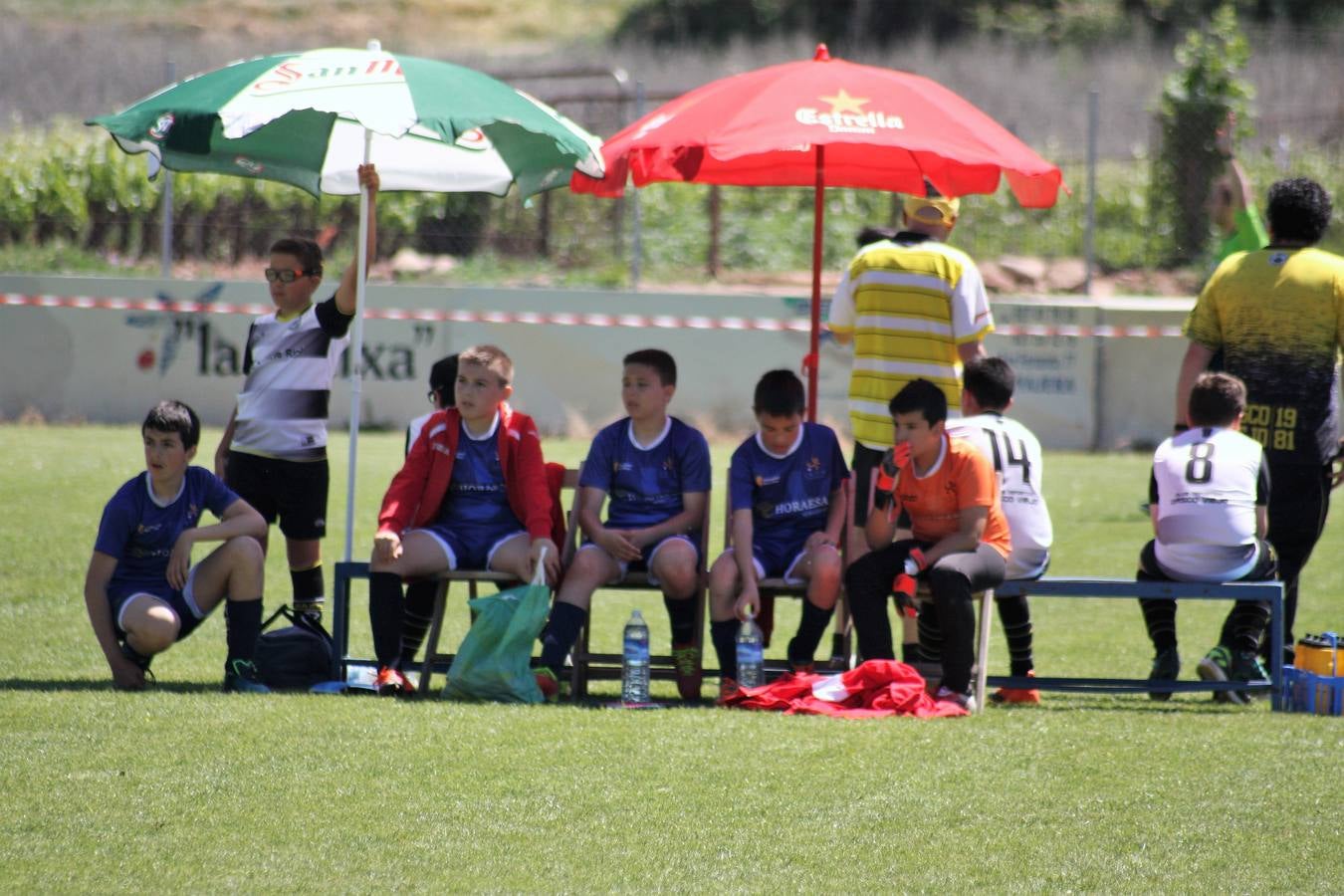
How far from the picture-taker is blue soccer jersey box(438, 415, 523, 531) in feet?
23.8

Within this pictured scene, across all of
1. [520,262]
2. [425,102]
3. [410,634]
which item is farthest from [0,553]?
[520,262]

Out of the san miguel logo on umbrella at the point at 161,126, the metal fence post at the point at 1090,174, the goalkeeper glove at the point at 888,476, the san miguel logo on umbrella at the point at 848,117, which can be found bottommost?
the goalkeeper glove at the point at 888,476

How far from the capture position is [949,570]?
267 inches

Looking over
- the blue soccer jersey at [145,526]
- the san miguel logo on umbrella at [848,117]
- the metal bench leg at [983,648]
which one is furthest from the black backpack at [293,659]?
the san miguel logo on umbrella at [848,117]

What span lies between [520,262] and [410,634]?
1209 centimetres

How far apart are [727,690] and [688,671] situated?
0.21 m

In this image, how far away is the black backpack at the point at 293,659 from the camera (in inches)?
278

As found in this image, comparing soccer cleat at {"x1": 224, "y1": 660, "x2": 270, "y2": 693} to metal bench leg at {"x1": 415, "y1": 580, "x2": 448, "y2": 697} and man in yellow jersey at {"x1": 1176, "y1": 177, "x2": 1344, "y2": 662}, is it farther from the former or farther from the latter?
man in yellow jersey at {"x1": 1176, "y1": 177, "x2": 1344, "y2": 662}

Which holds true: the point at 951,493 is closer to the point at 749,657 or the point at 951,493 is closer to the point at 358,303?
the point at 749,657

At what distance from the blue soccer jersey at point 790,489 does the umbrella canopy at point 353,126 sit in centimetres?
139

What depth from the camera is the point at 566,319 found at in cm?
1644

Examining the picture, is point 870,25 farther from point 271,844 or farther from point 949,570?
point 271,844

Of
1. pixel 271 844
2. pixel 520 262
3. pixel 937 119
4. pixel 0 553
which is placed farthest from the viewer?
pixel 520 262

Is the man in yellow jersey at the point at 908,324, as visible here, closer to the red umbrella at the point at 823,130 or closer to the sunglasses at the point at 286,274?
the red umbrella at the point at 823,130
